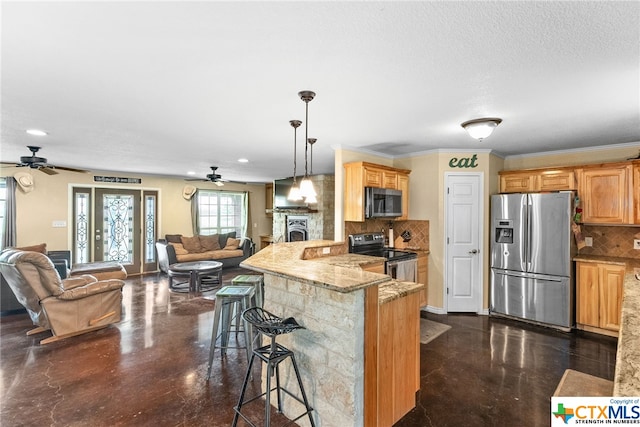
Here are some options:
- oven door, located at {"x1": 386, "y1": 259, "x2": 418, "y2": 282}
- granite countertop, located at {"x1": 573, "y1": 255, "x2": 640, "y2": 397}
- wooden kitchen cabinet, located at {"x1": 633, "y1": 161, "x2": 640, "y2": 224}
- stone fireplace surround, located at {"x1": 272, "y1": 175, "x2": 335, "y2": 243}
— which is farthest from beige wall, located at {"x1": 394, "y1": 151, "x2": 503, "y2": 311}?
stone fireplace surround, located at {"x1": 272, "y1": 175, "x2": 335, "y2": 243}

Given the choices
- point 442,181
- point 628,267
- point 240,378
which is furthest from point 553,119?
point 240,378

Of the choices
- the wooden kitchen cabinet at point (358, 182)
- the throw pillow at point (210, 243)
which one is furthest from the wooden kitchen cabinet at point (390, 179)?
the throw pillow at point (210, 243)

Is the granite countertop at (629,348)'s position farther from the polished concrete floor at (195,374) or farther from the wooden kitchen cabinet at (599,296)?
the wooden kitchen cabinet at (599,296)

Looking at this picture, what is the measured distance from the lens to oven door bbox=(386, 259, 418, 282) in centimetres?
382

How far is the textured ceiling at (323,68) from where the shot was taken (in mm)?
1383

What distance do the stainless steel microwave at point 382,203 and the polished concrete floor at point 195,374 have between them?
1.65 m

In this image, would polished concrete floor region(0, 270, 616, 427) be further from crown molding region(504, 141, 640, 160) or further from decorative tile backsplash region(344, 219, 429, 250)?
crown molding region(504, 141, 640, 160)

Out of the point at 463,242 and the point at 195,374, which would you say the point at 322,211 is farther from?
the point at 195,374

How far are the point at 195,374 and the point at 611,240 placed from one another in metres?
5.27

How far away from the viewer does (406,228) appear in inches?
190

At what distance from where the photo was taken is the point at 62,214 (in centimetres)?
639

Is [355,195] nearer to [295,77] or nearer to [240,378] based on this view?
[295,77]

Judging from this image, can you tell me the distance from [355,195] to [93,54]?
2.93 metres

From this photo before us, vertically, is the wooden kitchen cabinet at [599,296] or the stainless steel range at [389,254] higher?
the stainless steel range at [389,254]
